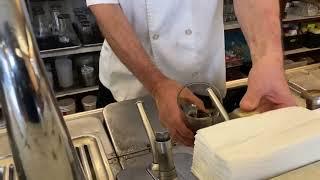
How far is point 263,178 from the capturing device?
40cm

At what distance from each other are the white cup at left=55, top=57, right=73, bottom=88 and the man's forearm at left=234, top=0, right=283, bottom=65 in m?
1.13

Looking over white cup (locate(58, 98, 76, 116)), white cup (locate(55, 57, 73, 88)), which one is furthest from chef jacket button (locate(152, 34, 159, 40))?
white cup (locate(55, 57, 73, 88))

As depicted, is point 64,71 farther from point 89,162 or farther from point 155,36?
point 89,162

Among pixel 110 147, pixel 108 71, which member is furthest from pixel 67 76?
pixel 110 147

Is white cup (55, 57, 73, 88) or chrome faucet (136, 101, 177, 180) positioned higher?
chrome faucet (136, 101, 177, 180)

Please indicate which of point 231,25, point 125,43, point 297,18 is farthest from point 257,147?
point 297,18

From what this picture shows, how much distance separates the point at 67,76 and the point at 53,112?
1717mm

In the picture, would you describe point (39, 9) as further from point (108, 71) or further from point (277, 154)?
point (277, 154)

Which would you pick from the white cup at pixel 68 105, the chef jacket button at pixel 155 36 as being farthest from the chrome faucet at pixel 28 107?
the white cup at pixel 68 105

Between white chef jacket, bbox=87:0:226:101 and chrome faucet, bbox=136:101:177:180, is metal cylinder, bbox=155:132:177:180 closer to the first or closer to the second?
chrome faucet, bbox=136:101:177:180

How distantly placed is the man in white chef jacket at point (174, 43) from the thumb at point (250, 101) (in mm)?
48

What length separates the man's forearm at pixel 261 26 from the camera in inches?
29.2

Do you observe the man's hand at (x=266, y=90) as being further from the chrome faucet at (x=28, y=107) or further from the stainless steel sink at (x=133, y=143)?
the chrome faucet at (x=28, y=107)

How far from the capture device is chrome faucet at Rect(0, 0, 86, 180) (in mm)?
186
